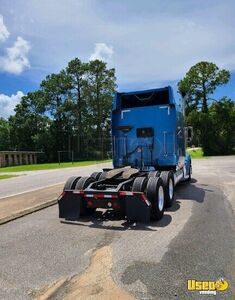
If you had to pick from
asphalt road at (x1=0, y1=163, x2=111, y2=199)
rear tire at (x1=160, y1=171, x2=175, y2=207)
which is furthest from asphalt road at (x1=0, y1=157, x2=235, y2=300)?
asphalt road at (x1=0, y1=163, x2=111, y2=199)

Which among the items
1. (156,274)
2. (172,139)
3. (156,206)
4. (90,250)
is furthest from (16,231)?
(172,139)

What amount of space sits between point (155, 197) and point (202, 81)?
2228 inches

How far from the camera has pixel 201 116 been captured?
57.8 metres

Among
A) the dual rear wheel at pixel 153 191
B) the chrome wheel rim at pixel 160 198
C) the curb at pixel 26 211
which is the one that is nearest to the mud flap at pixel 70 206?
the curb at pixel 26 211

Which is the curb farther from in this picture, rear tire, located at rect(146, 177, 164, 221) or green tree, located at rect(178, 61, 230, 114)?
green tree, located at rect(178, 61, 230, 114)

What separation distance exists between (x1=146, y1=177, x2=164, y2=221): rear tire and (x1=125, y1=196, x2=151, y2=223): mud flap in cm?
35

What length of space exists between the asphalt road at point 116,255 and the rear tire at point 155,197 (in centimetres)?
22

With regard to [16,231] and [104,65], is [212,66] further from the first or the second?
[16,231]

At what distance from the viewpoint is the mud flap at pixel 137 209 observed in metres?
8.03

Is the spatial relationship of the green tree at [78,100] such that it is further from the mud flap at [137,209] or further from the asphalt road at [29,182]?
the mud flap at [137,209]

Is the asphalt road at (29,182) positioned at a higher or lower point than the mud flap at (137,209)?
lower

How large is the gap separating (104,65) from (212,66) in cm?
2451

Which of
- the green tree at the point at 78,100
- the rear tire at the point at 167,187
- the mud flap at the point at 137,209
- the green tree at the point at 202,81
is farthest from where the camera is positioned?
the green tree at the point at 78,100

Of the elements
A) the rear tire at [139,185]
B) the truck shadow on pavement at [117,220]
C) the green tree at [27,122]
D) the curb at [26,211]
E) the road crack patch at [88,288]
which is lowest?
the road crack patch at [88,288]
